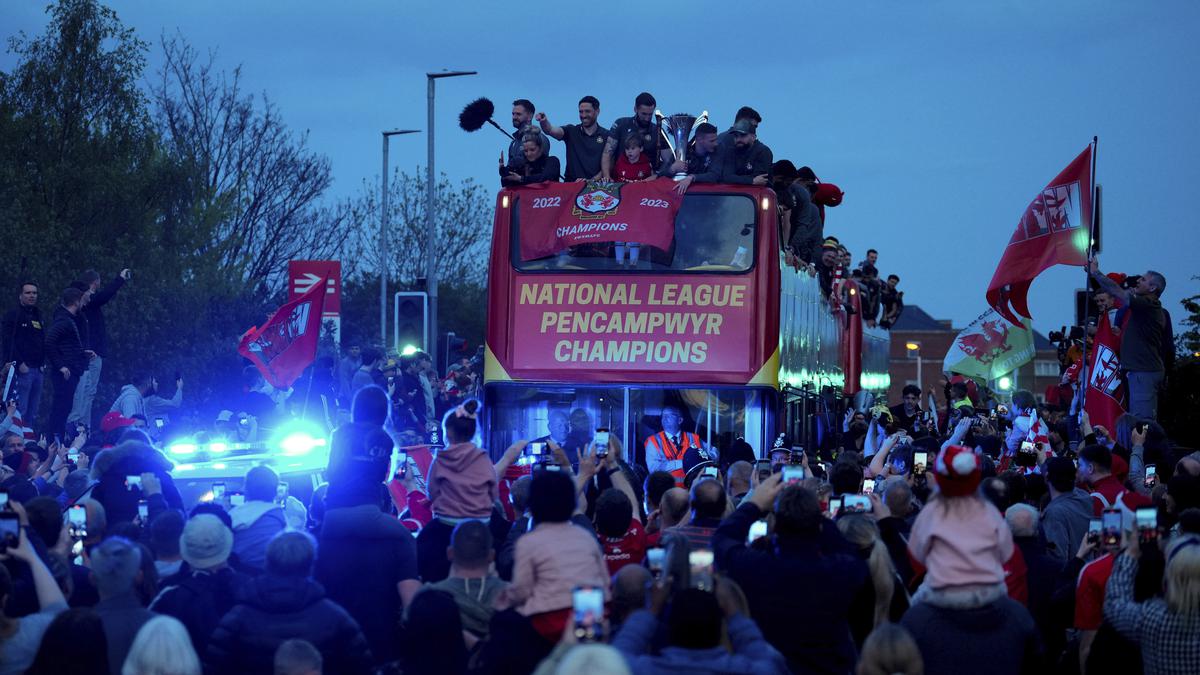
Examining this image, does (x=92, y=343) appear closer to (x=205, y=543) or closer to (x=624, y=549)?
(x=624, y=549)

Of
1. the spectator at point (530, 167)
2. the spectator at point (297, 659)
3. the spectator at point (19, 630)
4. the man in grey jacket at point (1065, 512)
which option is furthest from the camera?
the spectator at point (530, 167)

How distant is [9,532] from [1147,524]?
463 centimetres

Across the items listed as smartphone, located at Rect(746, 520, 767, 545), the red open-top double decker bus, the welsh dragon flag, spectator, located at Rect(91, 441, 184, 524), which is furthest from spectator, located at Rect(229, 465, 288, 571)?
the welsh dragon flag

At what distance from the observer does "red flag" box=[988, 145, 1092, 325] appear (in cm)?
1769

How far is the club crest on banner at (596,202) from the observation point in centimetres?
1605

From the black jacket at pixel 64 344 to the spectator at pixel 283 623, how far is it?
493 inches

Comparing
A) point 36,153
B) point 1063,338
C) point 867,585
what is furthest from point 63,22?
point 867,585

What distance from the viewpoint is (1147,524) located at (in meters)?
7.53

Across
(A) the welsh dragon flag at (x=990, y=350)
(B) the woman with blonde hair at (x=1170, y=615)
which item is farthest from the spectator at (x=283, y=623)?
(A) the welsh dragon flag at (x=990, y=350)

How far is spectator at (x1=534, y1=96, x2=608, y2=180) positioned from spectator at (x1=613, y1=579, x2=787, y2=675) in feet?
35.5

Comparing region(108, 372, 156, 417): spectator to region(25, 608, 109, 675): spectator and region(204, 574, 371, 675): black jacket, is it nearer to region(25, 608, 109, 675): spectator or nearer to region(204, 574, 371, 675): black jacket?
region(204, 574, 371, 675): black jacket

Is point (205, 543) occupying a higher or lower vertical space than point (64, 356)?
lower

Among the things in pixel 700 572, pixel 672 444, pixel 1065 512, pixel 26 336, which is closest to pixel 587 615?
pixel 700 572

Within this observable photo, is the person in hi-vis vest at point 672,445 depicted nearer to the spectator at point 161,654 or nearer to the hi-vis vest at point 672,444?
the hi-vis vest at point 672,444
